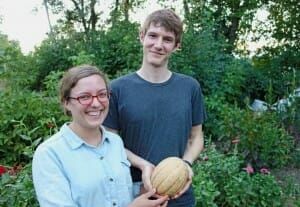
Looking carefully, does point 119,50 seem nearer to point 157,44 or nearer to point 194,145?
point 194,145

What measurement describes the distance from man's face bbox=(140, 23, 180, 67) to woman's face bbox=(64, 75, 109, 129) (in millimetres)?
404

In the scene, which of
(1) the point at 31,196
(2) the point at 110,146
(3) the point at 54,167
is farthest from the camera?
(1) the point at 31,196

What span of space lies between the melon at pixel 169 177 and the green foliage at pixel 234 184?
1.99 metres

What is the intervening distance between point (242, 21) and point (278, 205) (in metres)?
9.24

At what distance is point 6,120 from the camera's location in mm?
4980

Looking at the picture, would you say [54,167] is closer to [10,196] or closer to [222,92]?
[10,196]

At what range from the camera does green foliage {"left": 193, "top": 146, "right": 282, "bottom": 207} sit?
4082 mm

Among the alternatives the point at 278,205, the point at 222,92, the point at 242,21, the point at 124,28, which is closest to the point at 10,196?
the point at 278,205

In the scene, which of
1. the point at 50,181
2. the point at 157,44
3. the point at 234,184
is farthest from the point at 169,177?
the point at 234,184

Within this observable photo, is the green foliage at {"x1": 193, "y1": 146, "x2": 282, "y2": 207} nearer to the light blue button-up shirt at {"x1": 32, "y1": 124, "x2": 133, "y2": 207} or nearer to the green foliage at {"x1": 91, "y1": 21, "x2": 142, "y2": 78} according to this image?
the light blue button-up shirt at {"x1": 32, "y1": 124, "x2": 133, "y2": 207}

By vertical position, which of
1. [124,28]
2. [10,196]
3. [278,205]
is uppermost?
[124,28]

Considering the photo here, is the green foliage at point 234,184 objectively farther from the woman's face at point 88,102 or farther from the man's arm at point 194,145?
the woman's face at point 88,102

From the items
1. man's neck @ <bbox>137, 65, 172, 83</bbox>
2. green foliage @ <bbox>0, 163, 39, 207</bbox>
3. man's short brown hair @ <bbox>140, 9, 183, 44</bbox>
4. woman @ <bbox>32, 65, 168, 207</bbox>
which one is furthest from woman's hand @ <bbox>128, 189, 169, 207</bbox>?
green foliage @ <bbox>0, 163, 39, 207</bbox>

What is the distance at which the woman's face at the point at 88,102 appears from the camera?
5.87ft
